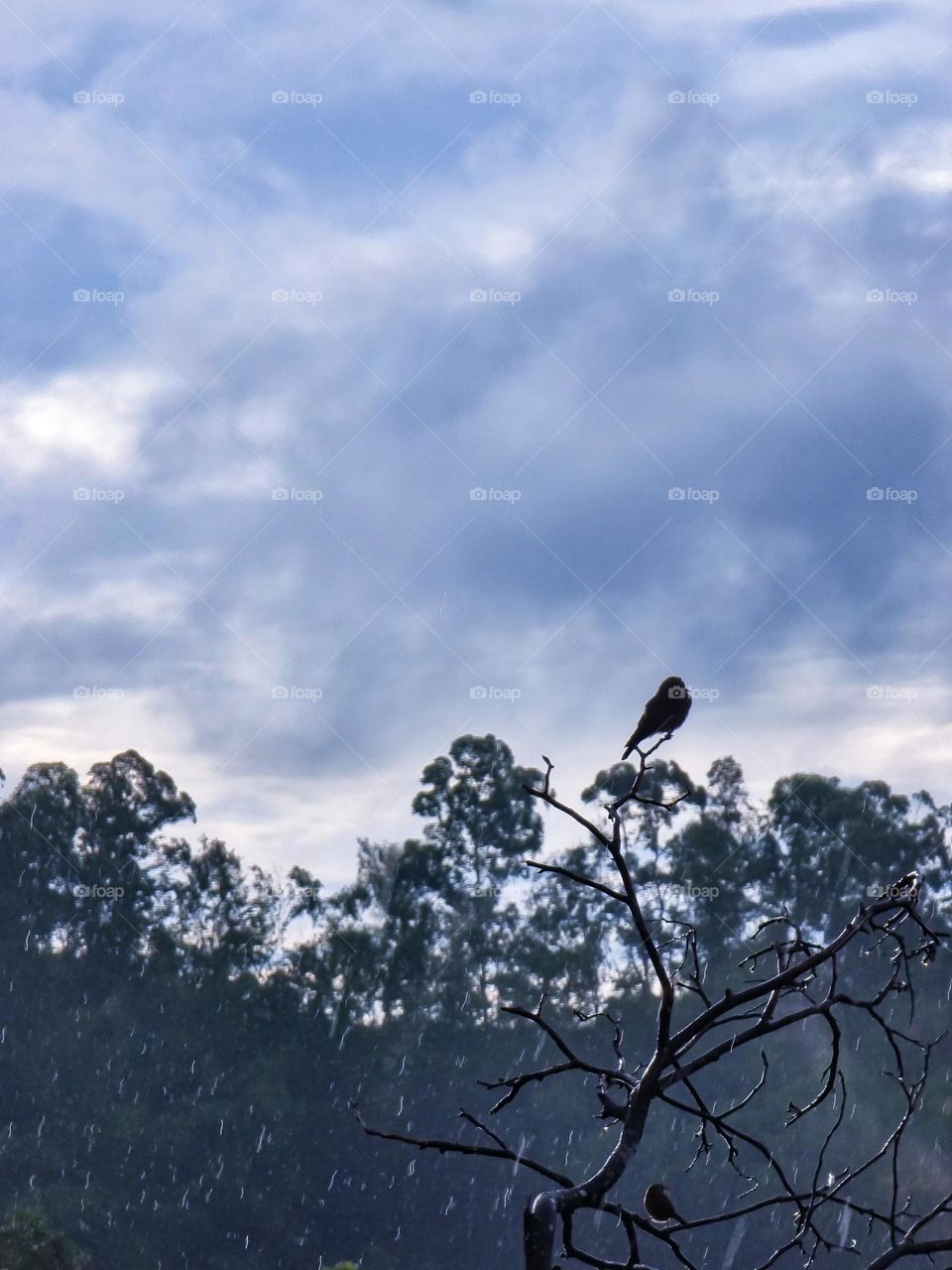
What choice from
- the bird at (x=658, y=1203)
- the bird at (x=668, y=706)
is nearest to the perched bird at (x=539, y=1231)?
the bird at (x=658, y=1203)

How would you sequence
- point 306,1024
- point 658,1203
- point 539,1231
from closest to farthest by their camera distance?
point 539,1231 < point 658,1203 < point 306,1024

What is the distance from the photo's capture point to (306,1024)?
23469 mm

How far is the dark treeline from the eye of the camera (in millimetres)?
21656

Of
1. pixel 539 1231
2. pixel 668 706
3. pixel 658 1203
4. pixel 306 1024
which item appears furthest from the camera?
pixel 306 1024

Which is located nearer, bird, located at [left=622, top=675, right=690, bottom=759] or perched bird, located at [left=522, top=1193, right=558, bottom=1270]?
perched bird, located at [left=522, top=1193, right=558, bottom=1270]

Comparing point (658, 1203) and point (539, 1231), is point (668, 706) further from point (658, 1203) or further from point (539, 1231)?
point (539, 1231)

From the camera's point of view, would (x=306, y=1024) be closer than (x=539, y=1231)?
No

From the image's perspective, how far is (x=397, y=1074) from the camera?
2333 centimetres

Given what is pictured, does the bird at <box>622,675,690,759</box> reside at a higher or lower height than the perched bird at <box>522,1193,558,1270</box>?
higher

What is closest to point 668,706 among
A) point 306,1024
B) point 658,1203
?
point 658,1203

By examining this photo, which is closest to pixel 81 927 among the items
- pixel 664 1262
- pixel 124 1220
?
pixel 124 1220

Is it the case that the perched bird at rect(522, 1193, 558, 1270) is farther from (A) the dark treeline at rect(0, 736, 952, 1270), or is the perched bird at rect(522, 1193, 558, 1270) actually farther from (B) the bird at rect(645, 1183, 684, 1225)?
(A) the dark treeline at rect(0, 736, 952, 1270)

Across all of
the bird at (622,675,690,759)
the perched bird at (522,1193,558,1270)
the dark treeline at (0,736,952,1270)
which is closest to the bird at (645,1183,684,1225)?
the perched bird at (522,1193,558,1270)

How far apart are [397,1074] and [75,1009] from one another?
6.08 metres
